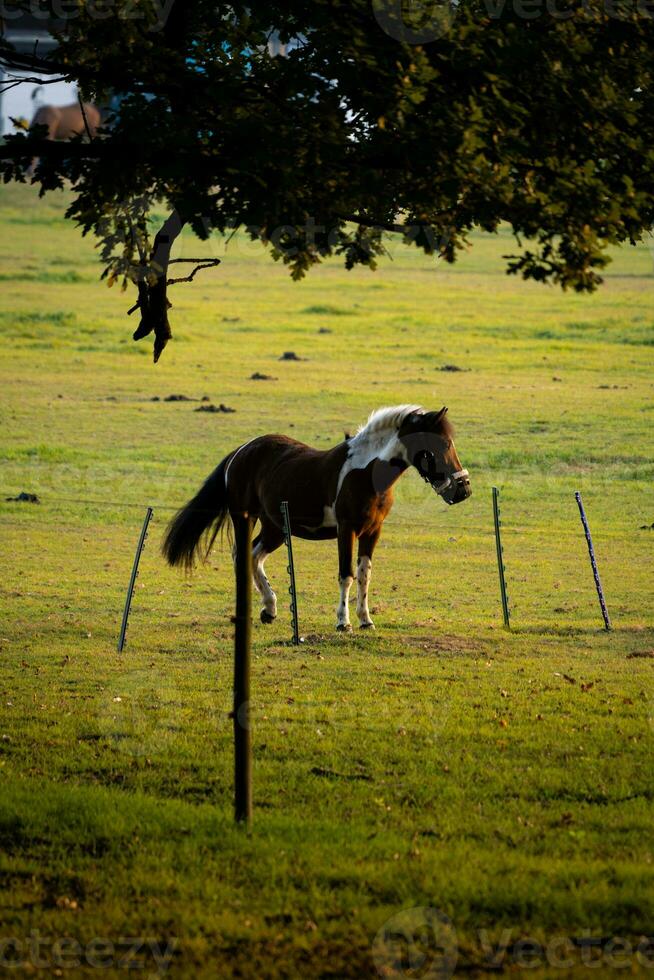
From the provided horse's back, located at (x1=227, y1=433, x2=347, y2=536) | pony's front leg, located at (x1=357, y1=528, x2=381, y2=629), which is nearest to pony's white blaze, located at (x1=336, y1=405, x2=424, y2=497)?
horse's back, located at (x1=227, y1=433, x2=347, y2=536)

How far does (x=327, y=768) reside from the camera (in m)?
9.20

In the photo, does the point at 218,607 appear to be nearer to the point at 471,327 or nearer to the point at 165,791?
the point at 165,791

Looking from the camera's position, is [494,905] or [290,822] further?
[290,822]

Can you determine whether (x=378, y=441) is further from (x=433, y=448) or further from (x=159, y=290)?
(x=159, y=290)

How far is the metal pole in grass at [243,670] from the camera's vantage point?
24.5 ft

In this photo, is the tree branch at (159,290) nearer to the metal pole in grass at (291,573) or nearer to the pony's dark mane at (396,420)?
the metal pole in grass at (291,573)

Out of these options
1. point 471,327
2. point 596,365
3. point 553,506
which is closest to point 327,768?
point 553,506

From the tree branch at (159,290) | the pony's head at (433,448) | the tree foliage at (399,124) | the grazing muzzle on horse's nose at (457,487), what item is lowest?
the grazing muzzle on horse's nose at (457,487)

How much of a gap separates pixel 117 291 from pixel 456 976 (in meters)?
55.8

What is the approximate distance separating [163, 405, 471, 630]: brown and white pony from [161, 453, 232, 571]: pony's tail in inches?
0.5

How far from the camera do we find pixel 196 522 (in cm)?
1667

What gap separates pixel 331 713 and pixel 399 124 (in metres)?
5.08

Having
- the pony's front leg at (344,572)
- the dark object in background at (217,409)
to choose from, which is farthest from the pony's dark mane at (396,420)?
the dark object in background at (217,409)

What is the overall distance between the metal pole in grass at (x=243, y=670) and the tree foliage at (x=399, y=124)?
2862 mm
